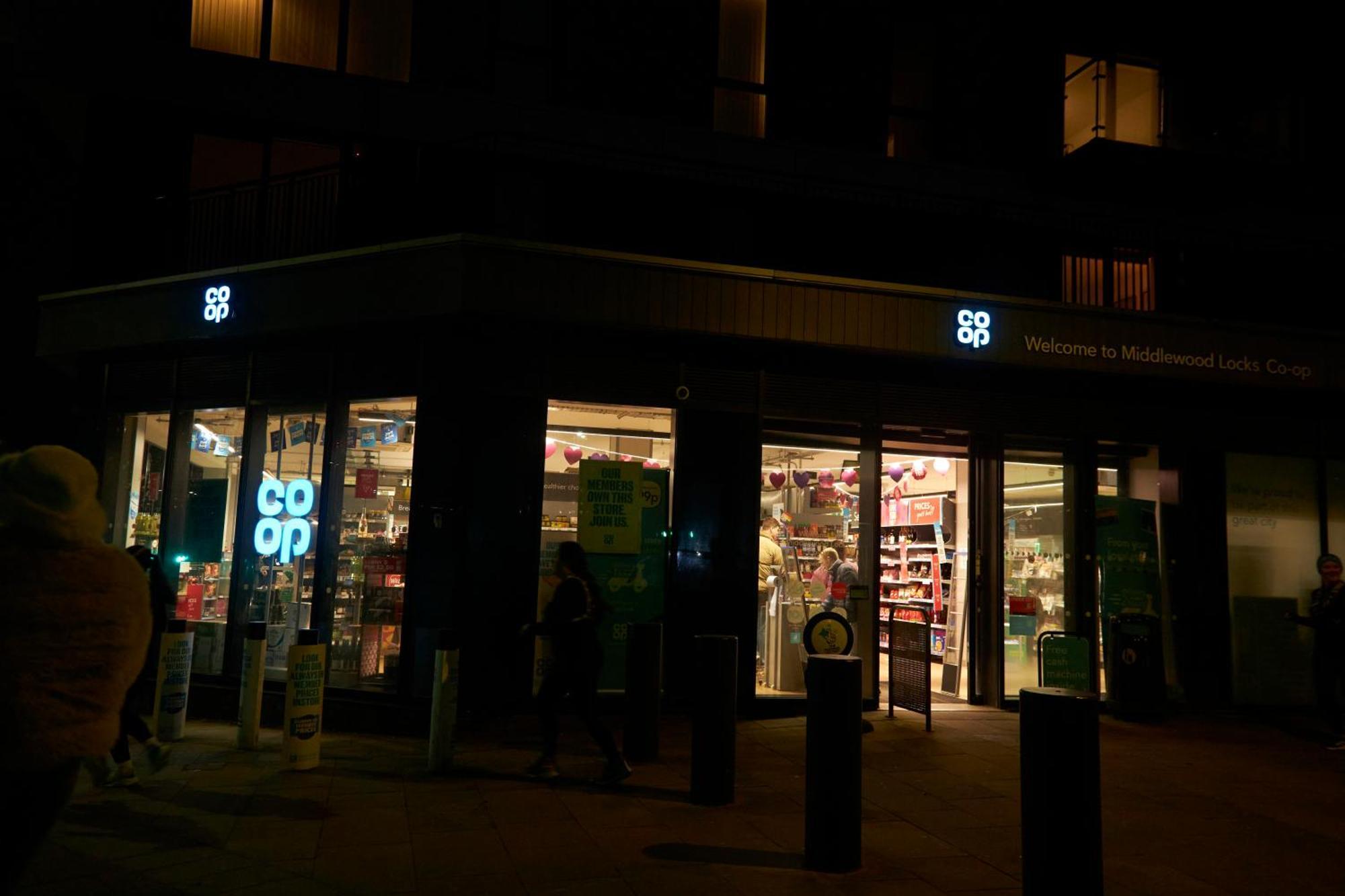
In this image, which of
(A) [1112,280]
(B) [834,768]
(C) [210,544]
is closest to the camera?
(B) [834,768]

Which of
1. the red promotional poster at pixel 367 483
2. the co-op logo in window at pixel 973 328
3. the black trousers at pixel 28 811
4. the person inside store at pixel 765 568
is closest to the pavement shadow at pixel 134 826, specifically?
the black trousers at pixel 28 811

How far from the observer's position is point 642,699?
28.4 ft

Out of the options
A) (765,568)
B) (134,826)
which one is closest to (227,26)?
(765,568)

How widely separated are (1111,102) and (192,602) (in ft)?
43.3

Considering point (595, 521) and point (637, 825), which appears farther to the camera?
point (595, 521)

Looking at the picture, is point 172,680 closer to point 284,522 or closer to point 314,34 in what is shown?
point 284,522

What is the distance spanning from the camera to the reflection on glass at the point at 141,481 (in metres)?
12.0

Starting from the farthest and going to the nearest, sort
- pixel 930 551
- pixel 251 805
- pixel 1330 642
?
1. pixel 930 551
2. pixel 1330 642
3. pixel 251 805

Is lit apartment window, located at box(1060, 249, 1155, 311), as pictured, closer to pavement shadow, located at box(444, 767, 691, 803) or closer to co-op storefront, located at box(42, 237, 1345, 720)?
co-op storefront, located at box(42, 237, 1345, 720)

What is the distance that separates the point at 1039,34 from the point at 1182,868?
10991mm

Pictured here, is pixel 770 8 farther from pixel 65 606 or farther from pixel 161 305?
pixel 65 606

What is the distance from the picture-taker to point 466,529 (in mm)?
10453

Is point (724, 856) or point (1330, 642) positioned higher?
point (1330, 642)

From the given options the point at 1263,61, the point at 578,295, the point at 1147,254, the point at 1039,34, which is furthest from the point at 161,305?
the point at 1263,61
